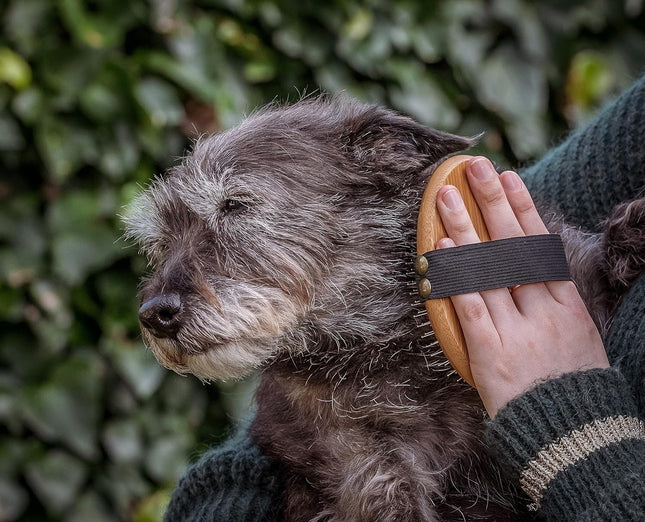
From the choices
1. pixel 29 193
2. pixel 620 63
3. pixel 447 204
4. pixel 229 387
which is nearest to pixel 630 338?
pixel 447 204

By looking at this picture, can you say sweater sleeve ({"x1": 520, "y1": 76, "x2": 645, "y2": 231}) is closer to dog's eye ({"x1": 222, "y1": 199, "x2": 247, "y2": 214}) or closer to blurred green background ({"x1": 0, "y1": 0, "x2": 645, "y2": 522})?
dog's eye ({"x1": 222, "y1": 199, "x2": 247, "y2": 214})

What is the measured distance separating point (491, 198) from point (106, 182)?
2.18 metres

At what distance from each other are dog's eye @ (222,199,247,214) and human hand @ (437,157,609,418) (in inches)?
18.5

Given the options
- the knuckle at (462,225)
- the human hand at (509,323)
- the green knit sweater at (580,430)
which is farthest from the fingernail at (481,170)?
the green knit sweater at (580,430)

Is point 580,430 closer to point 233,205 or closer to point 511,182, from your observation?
point 511,182

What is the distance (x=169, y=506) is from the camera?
2076 millimetres

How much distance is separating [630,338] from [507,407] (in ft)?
1.14

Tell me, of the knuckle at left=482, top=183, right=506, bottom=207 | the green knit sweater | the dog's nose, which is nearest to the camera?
the green knit sweater

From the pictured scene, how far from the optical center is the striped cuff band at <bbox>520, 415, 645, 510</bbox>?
1433 millimetres

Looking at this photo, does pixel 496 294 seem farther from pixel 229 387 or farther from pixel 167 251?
pixel 229 387

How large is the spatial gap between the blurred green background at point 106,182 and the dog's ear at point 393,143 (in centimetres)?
123

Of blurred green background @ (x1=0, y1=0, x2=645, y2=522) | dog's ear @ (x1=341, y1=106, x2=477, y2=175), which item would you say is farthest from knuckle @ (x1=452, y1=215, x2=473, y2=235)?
blurred green background @ (x1=0, y1=0, x2=645, y2=522)

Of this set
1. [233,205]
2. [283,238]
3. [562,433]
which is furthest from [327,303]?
[562,433]

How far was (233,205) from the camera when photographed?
183 centimetres
